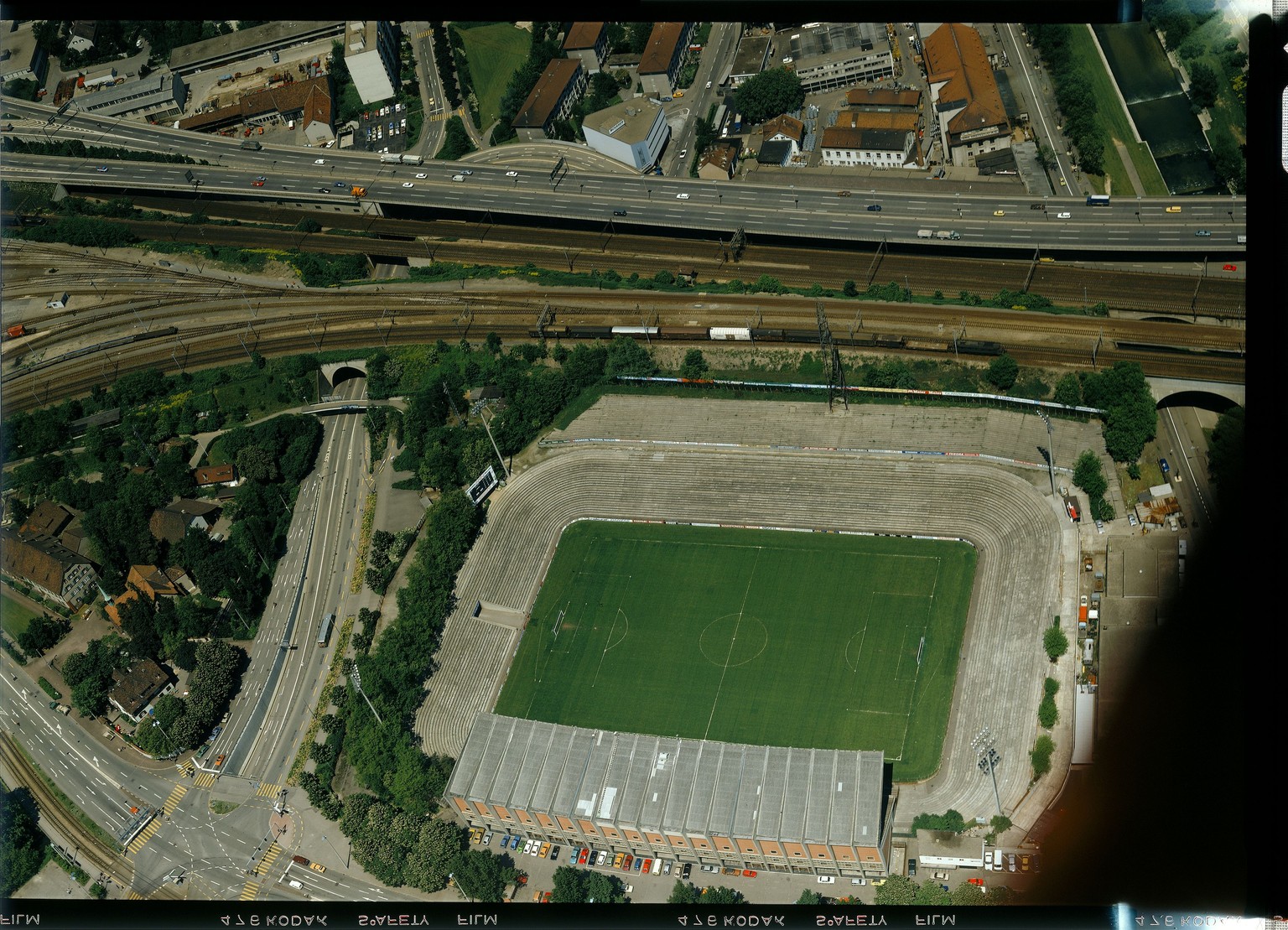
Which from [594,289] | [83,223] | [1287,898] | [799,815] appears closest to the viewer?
[1287,898]

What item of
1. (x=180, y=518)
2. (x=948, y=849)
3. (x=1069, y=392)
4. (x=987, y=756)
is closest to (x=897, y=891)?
(x=948, y=849)

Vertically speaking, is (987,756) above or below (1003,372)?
below

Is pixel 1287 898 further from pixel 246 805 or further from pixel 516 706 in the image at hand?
pixel 246 805

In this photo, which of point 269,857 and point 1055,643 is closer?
point 1055,643

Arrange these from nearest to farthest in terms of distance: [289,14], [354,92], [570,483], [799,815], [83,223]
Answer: [289,14] < [799,815] < [570,483] < [83,223] < [354,92]

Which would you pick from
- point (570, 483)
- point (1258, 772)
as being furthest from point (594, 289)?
point (1258, 772)

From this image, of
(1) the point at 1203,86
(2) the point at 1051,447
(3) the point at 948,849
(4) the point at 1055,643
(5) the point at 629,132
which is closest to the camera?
(3) the point at 948,849

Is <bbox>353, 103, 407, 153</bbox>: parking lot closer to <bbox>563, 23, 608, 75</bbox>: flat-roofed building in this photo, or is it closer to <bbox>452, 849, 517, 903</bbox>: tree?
<bbox>563, 23, 608, 75</bbox>: flat-roofed building

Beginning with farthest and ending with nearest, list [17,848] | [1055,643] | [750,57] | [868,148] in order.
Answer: [750,57] < [868,148] < [17,848] < [1055,643]

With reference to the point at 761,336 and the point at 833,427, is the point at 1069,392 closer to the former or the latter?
the point at 833,427
